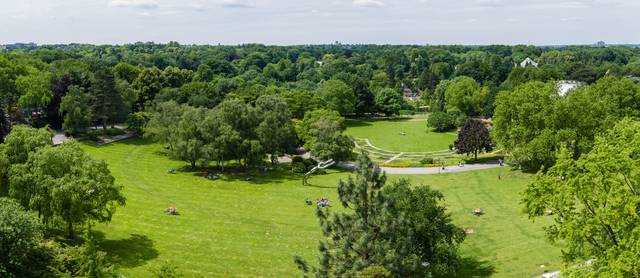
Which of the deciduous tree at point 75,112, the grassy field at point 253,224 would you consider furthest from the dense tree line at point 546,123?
the deciduous tree at point 75,112

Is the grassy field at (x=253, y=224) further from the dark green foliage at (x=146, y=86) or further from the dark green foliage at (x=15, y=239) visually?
the dark green foliage at (x=146, y=86)

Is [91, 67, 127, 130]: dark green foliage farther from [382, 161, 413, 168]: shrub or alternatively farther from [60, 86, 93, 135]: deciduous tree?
[382, 161, 413, 168]: shrub

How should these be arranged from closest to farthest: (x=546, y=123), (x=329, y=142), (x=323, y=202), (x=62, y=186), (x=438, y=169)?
(x=62, y=186)
(x=323, y=202)
(x=546, y=123)
(x=438, y=169)
(x=329, y=142)

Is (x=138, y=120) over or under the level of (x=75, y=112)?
under

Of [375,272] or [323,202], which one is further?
[323,202]

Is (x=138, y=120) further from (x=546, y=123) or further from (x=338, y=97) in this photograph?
(x=546, y=123)

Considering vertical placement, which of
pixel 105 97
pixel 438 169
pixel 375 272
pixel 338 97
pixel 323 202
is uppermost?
pixel 105 97

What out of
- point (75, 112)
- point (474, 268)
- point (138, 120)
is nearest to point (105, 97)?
point (138, 120)

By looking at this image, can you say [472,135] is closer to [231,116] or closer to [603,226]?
[231,116]

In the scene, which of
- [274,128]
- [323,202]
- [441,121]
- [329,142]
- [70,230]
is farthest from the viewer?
[441,121]
